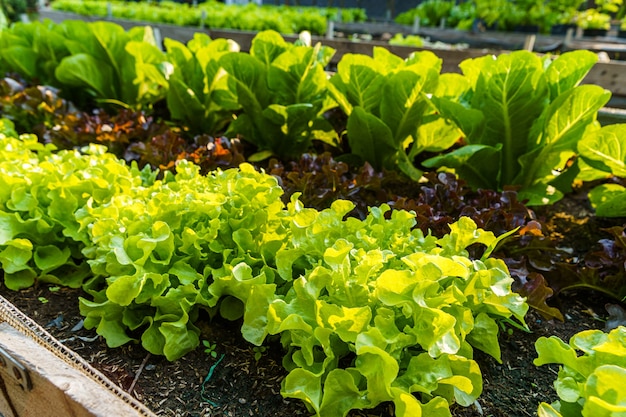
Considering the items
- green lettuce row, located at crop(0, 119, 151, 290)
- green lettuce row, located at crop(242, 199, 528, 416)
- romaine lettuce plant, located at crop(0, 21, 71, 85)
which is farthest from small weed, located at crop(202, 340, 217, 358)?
romaine lettuce plant, located at crop(0, 21, 71, 85)

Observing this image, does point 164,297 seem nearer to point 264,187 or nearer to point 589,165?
point 264,187

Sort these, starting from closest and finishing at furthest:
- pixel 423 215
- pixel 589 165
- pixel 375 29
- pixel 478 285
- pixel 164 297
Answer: pixel 478 285
pixel 164 297
pixel 423 215
pixel 589 165
pixel 375 29

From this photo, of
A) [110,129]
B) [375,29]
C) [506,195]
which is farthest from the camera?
[375,29]

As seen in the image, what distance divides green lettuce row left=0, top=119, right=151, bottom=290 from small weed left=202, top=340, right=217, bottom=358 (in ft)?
2.00

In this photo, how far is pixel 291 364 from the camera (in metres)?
1.41

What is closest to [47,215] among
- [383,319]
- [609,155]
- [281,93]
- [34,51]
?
[281,93]

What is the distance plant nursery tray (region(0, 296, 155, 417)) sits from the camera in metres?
1.16

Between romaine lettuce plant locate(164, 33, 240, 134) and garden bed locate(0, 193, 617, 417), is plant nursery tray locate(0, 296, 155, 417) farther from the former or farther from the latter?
romaine lettuce plant locate(164, 33, 240, 134)

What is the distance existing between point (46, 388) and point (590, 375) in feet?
4.22

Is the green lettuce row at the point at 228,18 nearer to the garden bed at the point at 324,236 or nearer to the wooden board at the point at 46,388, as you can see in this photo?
the garden bed at the point at 324,236

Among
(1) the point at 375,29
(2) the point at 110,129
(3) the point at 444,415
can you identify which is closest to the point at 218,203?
(3) the point at 444,415

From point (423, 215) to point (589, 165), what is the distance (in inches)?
35.9

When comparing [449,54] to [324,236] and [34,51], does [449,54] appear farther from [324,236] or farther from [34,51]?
[34,51]

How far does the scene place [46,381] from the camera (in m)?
1.25
